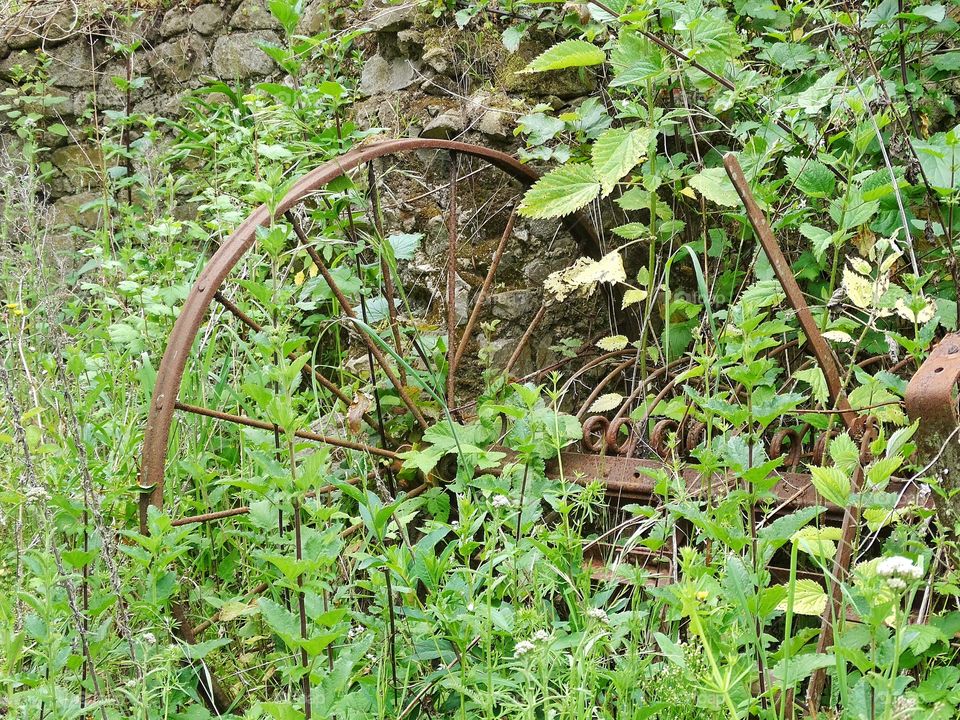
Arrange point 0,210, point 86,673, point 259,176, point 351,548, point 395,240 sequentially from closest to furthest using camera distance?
point 86,673 → point 351,548 → point 395,240 → point 259,176 → point 0,210

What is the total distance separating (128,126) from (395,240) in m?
2.50

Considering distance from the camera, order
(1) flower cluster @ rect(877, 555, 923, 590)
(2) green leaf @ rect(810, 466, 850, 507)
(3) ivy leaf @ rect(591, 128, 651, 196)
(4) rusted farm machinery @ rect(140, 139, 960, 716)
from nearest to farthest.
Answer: (1) flower cluster @ rect(877, 555, 923, 590) < (2) green leaf @ rect(810, 466, 850, 507) < (4) rusted farm machinery @ rect(140, 139, 960, 716) < (3) ivy leaf @ rect(591, 128, 651, 196)

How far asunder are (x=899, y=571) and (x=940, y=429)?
59cm

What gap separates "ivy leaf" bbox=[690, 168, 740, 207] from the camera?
7.67 ft

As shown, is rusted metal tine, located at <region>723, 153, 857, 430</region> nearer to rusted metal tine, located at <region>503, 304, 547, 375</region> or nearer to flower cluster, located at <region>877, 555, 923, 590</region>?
flower cluster, located at <region>877, 555, 923, 590</region>

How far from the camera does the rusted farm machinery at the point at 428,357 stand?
182cm

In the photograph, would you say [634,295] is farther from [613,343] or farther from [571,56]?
[571,56]

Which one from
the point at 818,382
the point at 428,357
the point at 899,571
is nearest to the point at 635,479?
the point at 818,382

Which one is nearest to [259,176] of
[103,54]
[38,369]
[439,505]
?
[38,369]

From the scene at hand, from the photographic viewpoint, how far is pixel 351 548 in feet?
6.77

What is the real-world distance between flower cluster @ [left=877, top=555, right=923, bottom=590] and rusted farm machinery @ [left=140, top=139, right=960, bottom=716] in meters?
0.38

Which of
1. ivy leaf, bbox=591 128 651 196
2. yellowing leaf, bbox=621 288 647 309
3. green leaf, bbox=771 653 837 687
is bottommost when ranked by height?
green leaf, bbox=771 653 837 687

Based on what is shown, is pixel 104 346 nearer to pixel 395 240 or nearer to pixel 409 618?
pixel 395 240

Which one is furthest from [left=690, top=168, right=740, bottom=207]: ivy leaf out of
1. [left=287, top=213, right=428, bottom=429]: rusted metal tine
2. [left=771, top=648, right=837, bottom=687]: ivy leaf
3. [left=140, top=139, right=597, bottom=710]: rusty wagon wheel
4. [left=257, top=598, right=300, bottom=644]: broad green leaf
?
[left=257, top=598, right=300, bottom=644]: broad green leaf
